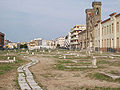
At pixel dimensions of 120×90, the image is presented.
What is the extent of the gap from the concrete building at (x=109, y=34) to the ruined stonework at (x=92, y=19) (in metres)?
3.21

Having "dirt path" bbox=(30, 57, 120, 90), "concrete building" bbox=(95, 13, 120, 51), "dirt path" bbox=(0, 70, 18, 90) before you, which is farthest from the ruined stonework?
"dirt path" bbox=(0, 70, 18, 90)

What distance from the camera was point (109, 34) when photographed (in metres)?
49.5

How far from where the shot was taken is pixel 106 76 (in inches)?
404

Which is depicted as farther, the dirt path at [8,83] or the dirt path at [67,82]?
the dirt path at [67,82]

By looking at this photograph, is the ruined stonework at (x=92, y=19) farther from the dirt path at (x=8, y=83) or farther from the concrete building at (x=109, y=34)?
the dirt path at (x=8, y=83)

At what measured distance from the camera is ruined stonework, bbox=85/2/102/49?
6291 cm

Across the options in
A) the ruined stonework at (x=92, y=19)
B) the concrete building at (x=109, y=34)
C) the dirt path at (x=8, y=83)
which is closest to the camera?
the dirt path at (x=8, y=83)

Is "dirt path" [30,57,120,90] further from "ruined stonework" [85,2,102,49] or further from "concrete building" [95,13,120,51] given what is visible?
"ruined stonework" [85,2,102,49]

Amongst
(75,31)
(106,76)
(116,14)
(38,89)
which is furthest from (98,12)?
(38,89)

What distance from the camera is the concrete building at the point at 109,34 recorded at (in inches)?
1757

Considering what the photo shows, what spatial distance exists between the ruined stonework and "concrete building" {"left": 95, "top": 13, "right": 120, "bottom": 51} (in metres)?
3.21

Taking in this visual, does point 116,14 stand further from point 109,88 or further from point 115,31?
point 109,88

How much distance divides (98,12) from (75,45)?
42.7m

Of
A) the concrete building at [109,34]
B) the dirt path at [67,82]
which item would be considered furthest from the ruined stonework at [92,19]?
the dirt path at [67,82]
